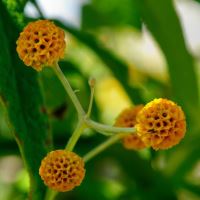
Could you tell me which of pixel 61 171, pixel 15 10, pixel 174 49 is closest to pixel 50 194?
pixel 61 171

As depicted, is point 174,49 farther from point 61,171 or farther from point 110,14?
point 61,171

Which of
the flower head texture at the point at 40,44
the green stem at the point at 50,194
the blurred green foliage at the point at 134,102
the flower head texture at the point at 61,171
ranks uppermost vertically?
the flower head texture at the point at 40,44

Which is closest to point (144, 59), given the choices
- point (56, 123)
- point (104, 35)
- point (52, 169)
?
point (104, 35)

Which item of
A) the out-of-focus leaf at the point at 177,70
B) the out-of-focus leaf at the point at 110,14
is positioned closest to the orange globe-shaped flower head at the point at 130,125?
the out-of-focus leaf at the point at 177,70

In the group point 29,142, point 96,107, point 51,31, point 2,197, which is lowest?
point 2,197

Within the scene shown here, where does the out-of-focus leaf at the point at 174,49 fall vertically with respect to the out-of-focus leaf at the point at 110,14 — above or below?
above

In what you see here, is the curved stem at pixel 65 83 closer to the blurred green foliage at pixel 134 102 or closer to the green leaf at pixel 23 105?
the green leaf at pixel 23 105

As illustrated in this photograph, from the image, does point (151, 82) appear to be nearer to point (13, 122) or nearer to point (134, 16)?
point (134, 16)
